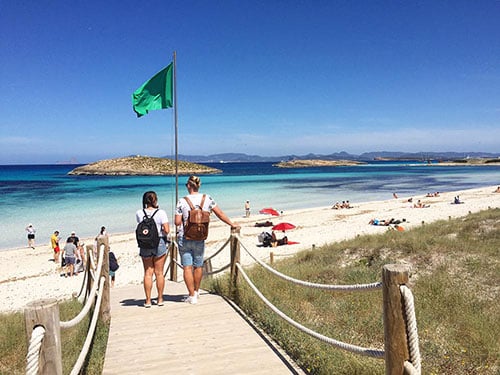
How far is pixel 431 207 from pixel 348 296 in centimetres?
2652

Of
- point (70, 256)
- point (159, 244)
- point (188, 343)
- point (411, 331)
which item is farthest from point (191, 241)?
point (70, 256)

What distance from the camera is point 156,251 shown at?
574cm

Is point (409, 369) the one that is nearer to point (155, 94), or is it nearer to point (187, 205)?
point (187, 205)

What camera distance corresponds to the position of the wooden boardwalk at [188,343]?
379cm

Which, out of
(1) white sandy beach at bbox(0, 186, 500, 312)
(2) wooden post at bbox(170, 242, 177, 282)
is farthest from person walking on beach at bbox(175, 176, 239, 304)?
(1) white sandy beach at bbox(0, 186, 500, 312)

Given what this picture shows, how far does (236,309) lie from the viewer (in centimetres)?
567

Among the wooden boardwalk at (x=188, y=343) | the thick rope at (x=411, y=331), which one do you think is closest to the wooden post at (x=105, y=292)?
the wooden boardwalk at (x=188, y=343)

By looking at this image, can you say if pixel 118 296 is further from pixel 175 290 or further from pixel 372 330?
pixel 372 330

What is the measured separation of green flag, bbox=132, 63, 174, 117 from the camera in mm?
10852

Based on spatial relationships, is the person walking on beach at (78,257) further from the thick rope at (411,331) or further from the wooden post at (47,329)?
the thick rope at (411,331)

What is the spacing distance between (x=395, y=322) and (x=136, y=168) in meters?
112

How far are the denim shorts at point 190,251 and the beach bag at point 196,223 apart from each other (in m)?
0.12

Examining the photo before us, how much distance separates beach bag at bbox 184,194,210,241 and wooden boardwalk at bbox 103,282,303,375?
1139 mm

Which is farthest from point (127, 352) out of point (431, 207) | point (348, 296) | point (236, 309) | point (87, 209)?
point (87, 209)
